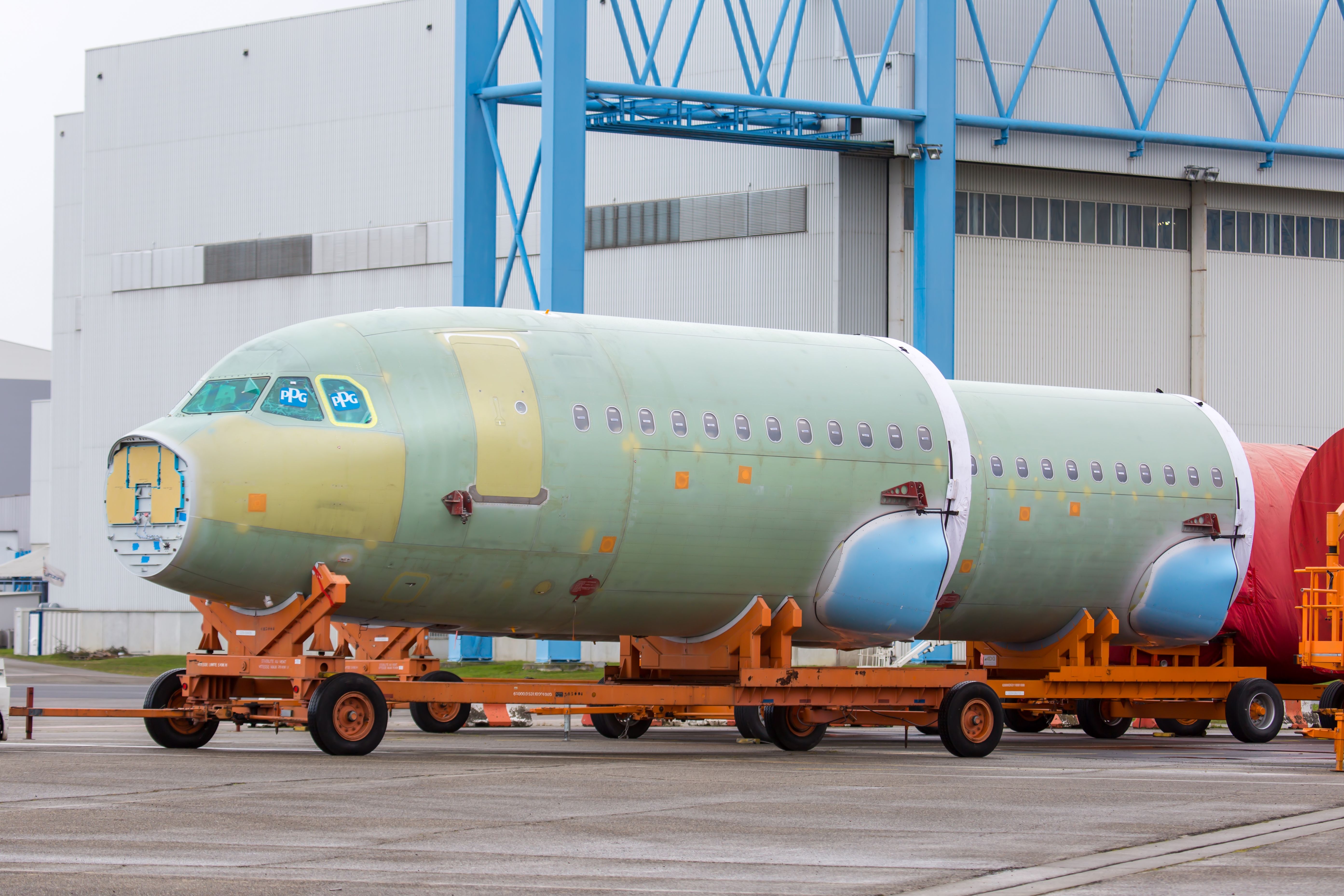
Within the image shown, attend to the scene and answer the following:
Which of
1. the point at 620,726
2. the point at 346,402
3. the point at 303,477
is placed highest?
the point at 346,402

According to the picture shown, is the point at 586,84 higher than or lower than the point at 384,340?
higher

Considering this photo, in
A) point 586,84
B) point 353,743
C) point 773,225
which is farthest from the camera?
point 773,225

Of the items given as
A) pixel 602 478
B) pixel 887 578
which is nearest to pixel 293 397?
pixel 602 478

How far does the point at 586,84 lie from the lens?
45844 millimetres

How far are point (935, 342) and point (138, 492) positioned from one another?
31898mm

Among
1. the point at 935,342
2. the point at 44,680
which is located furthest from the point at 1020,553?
the point at 44,680

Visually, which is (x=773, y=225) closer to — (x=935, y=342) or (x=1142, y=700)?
(x=935, y=342)

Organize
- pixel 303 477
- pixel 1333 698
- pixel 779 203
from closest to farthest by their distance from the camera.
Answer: pixel 303 477 < pixel 1333 698 < pixel 779 203

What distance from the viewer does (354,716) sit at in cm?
2108

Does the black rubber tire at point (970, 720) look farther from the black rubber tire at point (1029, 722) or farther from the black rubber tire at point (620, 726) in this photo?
the black rubber tire at point (1029, 722)

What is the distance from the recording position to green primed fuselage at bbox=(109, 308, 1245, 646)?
2116cm

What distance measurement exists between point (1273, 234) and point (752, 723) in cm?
3946

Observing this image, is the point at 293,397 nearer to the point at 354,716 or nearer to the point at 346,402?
the point at 346,402

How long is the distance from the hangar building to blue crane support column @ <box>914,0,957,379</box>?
0.62m
